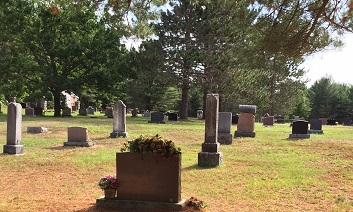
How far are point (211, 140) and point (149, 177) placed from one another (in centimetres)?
522

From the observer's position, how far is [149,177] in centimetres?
625

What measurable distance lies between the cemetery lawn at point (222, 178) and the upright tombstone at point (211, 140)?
0.36m

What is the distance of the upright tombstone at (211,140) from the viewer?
10844mm

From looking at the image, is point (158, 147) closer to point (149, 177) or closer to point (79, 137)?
point (149, 177)

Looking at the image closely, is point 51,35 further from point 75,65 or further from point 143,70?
point 143,70

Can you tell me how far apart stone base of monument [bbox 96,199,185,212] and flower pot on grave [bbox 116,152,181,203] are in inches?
2.9

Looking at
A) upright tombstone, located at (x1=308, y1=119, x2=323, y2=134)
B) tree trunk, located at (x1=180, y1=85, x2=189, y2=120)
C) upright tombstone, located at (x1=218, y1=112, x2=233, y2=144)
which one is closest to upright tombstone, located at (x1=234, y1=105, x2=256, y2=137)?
upright tombstone, located at (x1=218, y1=112, x2=233, y2=144)

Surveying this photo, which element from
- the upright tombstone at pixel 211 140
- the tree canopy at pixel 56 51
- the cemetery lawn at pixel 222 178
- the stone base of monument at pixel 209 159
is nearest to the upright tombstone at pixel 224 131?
the cemetery lawn at pixel 222 178

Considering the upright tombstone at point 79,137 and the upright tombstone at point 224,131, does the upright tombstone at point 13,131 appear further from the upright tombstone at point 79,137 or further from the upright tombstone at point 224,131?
the upright tombstone at point 224,131

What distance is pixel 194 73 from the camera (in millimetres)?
34000

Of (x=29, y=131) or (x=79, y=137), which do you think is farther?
(x=29, y=131)

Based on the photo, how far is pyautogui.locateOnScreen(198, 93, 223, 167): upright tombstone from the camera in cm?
1084

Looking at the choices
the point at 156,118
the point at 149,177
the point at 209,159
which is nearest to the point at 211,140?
Result: the point at 209,159

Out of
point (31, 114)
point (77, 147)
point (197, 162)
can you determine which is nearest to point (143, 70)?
point (31, 114)
